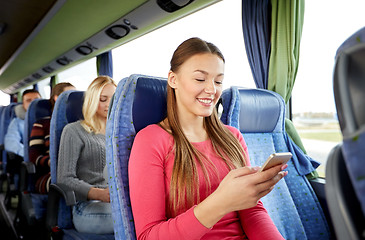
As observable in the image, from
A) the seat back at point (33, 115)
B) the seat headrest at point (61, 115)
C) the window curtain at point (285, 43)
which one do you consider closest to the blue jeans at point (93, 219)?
the seat headrest at point (61, 115)

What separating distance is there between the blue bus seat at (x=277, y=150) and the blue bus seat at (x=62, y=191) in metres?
1.04

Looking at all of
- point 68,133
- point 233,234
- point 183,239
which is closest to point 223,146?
point 233,234

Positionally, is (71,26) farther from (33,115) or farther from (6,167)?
(33,115)

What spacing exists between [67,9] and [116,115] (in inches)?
Result: 188

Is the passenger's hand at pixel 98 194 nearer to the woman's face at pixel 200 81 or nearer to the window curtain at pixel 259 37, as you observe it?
the woman's face at pixel 200 81

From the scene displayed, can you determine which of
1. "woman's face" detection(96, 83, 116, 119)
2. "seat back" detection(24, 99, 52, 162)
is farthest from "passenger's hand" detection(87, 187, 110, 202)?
"seat back" detection(24, 99, 52, 162)

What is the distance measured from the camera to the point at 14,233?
356 cm

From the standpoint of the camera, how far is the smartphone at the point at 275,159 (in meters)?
0.95

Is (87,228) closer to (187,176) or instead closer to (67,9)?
(187,176)

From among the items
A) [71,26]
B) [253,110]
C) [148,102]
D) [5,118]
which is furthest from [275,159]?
[71,26]

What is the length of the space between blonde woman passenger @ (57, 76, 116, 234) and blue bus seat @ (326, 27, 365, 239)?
1.72 meters

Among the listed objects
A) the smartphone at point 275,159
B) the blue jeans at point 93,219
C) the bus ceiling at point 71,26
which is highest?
the bus ceiling at point 71,26

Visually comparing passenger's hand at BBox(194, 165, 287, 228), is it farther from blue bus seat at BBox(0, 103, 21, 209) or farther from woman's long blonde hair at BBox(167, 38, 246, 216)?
blue bus seat at BBox(0, 103, 21, 209)

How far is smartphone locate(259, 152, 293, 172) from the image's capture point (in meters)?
0.95
